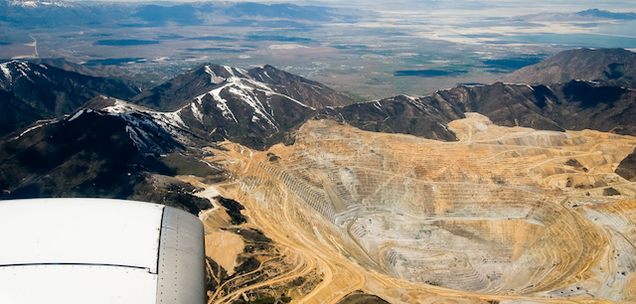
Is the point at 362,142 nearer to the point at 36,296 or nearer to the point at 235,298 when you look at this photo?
the point at 235,298

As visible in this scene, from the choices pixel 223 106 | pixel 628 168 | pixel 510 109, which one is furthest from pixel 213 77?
pixel 628 168

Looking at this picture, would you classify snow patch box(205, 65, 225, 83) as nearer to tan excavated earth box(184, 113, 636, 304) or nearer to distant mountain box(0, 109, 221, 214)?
tan excavated earth box(184, 113, 636, 304)

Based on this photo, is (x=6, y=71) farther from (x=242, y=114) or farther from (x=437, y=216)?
(x=437, y=216)

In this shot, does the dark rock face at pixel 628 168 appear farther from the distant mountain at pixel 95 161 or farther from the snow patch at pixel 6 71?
the snow patch at pixel 6 71

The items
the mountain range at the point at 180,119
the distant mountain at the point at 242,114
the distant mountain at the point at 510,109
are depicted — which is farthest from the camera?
the distant mountain at the point at 510,109

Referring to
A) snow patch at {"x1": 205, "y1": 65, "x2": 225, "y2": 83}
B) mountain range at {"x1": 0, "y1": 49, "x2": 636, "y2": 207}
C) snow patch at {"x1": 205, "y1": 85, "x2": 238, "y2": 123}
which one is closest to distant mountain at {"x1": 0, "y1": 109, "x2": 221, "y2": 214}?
mountain range at {"x1": 0, "y1": 49, "x2": 636, "y2": 207}

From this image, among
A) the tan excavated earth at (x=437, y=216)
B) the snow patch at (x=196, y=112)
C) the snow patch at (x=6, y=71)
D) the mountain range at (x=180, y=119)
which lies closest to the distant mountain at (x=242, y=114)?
the snow patch at (x=196, y=112)
